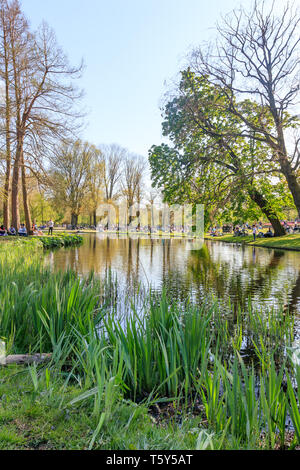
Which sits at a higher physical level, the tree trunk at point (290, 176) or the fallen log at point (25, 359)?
the tree trunk at point (290, 176)

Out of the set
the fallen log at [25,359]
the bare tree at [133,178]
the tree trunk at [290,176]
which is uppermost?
the bare tree at [133,178]

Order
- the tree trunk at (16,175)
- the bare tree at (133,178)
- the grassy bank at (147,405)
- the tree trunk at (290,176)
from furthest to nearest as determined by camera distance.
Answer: the bare tree at (133,178)
the tree trunk at (16,175)
the tree trunk at (290,176)
the grassy bank at (147,405)

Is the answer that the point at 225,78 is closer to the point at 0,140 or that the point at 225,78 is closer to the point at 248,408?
the point at 0,140

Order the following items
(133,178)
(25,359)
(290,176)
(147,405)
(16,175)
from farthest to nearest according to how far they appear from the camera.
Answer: (133,178)
(16,175)
(290,176)
(25,359)
(147,405)

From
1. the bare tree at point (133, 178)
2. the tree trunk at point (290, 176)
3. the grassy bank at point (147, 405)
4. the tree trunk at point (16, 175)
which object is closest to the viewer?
the grassy bank at point (147, 405)

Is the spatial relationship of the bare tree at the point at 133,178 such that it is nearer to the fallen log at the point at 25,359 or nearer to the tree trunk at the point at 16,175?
the tree trunk at the point at 16,175

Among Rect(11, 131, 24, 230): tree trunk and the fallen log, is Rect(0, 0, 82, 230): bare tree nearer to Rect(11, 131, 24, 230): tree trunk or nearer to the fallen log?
Rect(11, 131, 24, 230): tree trunk

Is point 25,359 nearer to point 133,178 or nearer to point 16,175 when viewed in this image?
point 16,175

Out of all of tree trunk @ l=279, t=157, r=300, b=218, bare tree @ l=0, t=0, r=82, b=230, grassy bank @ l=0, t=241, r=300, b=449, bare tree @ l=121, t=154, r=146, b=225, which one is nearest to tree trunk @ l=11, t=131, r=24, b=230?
bare tree @ l=0, t=0, r=82, b=230

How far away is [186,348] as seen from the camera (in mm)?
3436

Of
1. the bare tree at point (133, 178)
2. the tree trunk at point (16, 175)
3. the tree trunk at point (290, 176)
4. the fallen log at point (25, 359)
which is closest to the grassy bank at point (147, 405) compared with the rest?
the fallen log at point (25, 359)

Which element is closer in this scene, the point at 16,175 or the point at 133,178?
the point at 16,175

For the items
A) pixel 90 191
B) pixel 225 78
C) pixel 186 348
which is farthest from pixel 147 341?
pixel 90 191

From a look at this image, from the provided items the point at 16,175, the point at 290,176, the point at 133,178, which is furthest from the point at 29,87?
the point at 133,178
